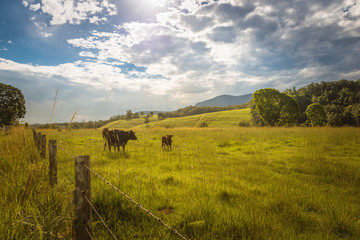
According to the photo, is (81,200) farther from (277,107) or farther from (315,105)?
(315,105)

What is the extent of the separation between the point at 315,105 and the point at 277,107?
527 inches

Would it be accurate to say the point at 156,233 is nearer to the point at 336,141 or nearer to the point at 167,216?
the point at 167,216

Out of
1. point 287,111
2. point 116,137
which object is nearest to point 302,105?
point 287,111

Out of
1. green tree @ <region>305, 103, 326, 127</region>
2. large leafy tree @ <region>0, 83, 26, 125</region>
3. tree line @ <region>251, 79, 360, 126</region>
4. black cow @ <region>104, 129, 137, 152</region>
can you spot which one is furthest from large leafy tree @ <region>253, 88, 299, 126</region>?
large leafy tree @ <region>0, 83, 26, 125</region>

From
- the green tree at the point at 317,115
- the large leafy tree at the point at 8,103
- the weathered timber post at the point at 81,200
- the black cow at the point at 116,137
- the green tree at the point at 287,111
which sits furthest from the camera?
the green tree at the point at 317,115

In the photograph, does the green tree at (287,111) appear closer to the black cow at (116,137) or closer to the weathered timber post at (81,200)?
the black cow at (116,137)

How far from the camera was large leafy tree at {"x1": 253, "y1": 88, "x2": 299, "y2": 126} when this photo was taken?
34.1 meters

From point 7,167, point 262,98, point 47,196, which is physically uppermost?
point 262,98

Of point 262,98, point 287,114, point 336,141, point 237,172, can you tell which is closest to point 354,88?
point 287,114

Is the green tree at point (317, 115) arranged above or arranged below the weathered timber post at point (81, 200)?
below

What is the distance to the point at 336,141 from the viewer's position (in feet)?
38.9

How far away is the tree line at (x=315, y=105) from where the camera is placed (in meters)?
34.4

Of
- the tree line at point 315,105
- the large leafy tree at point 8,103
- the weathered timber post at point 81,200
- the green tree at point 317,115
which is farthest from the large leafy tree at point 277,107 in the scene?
the large leafy tree at point 8,103

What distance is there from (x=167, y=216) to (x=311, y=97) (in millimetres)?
62613
